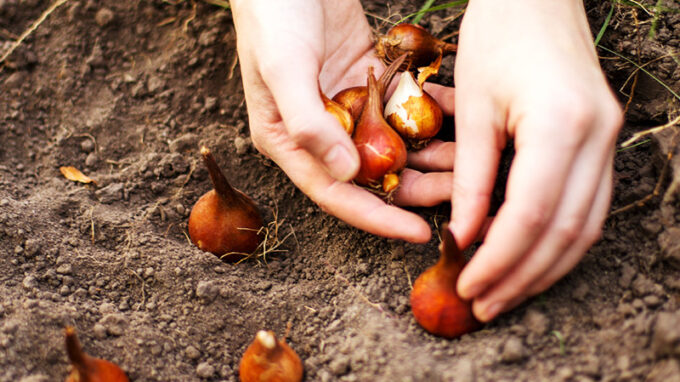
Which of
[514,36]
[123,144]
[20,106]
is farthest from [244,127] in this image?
[514,36]

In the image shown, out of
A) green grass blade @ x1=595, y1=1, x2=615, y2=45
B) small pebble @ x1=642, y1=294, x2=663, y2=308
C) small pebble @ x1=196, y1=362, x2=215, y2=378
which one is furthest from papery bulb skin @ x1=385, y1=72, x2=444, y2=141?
small pebble @ x1=196, y1=362, x2=215, y2=378

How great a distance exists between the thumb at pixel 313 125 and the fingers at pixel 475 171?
0.84 ft

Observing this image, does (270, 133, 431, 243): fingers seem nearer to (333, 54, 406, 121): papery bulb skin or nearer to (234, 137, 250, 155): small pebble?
(333, 54, 406, 121): papery bulb skin

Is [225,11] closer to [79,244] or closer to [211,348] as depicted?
Answer: [79,244]

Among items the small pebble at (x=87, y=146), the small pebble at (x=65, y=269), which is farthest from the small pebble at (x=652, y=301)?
the small pebble at (x=87, y=146)

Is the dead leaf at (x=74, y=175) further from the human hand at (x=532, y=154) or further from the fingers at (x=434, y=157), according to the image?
the human hand at (x=532, y=154)

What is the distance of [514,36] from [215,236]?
100 centimetres

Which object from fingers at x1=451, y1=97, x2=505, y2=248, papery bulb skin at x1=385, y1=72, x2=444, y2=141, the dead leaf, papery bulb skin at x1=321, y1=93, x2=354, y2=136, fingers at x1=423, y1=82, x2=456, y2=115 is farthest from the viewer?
the dead leaf

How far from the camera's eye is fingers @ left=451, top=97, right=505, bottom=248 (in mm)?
1257

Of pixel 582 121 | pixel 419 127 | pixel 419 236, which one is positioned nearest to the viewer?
pixel 582 121

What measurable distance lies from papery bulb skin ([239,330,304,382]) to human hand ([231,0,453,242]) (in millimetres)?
393

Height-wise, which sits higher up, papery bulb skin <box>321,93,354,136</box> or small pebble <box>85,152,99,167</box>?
papery bulb skin <box>321,93,354,136</box>

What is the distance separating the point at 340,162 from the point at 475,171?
1.05 ft

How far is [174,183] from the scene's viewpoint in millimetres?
1869
